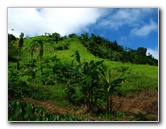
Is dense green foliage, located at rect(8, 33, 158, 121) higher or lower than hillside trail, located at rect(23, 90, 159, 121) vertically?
higher

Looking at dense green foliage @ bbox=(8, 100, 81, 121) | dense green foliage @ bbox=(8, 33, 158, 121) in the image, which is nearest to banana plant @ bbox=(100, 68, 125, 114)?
dense green foliage @ bbox=(8, 33, 158, 121)

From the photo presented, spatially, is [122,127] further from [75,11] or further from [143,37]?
[75,11]

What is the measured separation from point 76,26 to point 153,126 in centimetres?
110

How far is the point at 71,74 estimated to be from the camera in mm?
2799

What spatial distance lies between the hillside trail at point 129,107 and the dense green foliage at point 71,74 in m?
0.04

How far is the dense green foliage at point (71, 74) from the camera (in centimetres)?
276

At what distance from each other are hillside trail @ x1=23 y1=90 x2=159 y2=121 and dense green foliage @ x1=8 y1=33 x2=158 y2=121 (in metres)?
0.04

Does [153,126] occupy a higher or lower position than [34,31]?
lower

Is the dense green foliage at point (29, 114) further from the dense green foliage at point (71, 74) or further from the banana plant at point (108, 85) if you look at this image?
the banana plant at point (108, 85)

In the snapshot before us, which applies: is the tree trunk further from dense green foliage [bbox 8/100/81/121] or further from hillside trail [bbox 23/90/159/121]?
dense green foliage [bbox 8/100/81/121]

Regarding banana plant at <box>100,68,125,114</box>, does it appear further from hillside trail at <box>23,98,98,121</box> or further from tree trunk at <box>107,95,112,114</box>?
hillside trail at <box>23,98,98,121</box>

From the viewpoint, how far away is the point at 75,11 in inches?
112

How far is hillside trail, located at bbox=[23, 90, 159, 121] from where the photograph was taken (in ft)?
9.04
